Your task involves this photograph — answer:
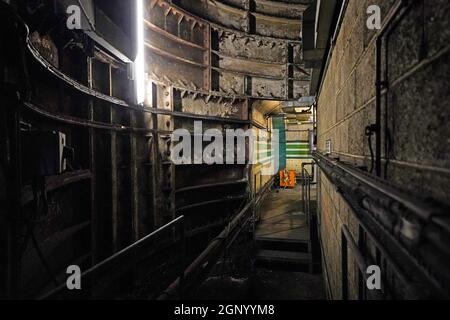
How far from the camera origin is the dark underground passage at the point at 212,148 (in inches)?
50.2

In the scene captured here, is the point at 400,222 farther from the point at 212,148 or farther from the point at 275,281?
the point at 212,148

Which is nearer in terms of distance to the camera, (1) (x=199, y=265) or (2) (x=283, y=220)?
(1) (x=199, y=265)

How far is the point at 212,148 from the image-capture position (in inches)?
352

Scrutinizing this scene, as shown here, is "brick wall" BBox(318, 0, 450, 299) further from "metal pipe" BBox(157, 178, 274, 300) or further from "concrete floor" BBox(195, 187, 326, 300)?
"concrete floor" BBox(195, 187, 326, 300)

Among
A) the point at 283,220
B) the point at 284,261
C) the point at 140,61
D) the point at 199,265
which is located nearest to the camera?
the point at 199,265

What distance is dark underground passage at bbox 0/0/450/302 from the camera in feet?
4.18

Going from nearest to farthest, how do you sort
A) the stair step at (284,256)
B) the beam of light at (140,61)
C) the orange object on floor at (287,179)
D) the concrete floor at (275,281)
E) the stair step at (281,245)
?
the concrete floor at (275,281) → the beam of light at (140,61) → the stair step at (284,256) → the stair step at (281,245) → the orange object on floor at (287,179)

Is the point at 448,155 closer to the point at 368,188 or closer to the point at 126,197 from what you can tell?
the point at 368,188

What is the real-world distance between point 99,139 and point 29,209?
2.28 metres

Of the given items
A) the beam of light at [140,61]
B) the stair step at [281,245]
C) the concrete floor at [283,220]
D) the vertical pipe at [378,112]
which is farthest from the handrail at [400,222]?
the concrete floor at [283,220]

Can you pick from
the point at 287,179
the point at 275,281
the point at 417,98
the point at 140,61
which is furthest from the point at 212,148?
the point at 287,179

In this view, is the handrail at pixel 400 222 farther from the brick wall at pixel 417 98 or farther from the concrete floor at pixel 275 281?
the concrete floor at pixel 275 281

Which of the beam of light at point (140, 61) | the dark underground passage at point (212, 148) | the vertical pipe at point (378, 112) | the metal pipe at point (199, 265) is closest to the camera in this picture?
the dark underground passage at point (212, 148)
